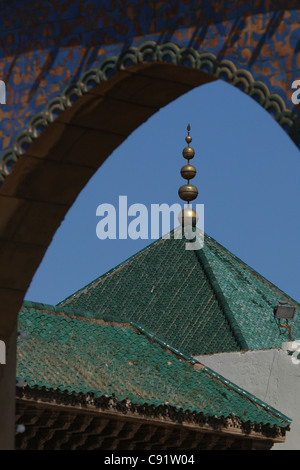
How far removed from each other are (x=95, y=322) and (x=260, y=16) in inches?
465

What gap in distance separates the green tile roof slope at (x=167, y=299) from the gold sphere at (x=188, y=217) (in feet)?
1.01

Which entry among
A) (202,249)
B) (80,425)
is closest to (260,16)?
(80,425)

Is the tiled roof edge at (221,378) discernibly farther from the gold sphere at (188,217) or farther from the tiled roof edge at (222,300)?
the gold sphere at (188,217)

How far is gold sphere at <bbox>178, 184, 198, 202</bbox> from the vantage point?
22698 mm

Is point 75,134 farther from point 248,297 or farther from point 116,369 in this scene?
point 248,297

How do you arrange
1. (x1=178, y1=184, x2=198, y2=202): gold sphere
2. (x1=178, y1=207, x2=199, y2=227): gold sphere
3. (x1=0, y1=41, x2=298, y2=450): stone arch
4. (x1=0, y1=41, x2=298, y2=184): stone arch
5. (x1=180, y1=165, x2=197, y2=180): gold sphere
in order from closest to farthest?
(x1=0, y1=41, x2=298, y2=184): stone arch, (x1=0, y1=41, x2=298, y2=450): stone arch, (x1=178, y1=207, x2=199, y2=227): gold sphere, (x1=178, y1=184, x2=198, y2=202): gold sphere, (x1=180, y1=165, x2=197, y2=180): gold sphere

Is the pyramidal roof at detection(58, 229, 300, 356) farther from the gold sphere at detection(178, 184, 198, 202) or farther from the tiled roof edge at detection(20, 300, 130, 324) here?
the tiled roof edge at detection(20, 300, 130, 324)

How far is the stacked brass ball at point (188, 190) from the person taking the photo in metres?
22.3

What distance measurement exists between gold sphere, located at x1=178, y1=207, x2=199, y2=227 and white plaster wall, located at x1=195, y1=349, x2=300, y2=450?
10.6 feet

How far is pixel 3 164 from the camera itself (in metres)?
6.67

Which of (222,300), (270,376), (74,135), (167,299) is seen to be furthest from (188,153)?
(74,135)

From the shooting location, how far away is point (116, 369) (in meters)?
16.2

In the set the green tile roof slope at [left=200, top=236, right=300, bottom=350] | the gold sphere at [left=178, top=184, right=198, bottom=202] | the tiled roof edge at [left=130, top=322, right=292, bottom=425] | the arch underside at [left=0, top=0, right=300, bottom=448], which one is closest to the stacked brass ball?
the gold sphere at [left=178, top=184, right=198, bottom=202]

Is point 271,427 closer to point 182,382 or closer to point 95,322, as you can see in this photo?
point 182,382
